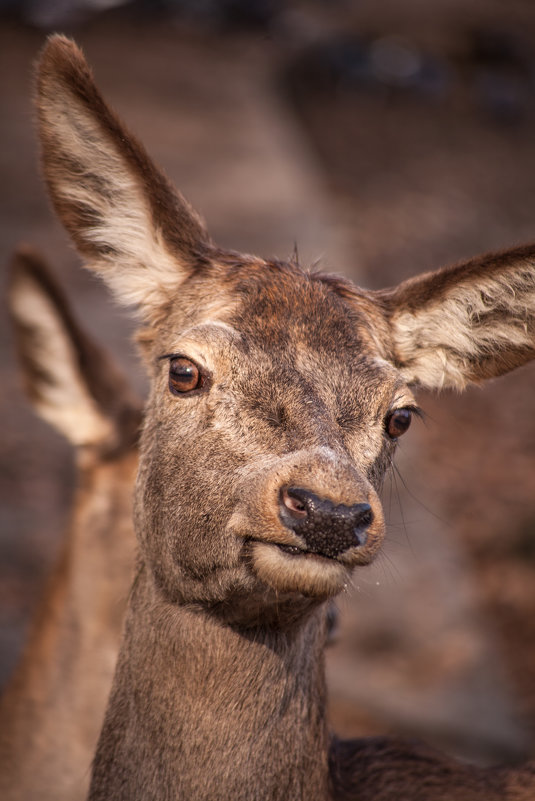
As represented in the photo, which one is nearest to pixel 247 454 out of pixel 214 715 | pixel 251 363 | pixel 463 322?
pixel 251 363

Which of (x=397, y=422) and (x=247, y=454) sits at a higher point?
(x=397, y=422)

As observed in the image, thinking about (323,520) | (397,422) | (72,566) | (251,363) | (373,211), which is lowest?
(72,566)

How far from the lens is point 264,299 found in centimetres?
326

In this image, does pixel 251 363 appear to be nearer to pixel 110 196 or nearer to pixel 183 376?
pixel 183 376

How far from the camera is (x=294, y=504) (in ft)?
8.38

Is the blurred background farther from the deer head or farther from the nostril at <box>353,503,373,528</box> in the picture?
the nostril at <box>353,503,373,528</box>

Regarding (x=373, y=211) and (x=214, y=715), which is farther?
(x=373, y=211)

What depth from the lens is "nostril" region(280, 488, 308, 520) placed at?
100 inches

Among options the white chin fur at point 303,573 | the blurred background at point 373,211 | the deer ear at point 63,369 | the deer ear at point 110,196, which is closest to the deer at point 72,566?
the deer ear at point 63,369

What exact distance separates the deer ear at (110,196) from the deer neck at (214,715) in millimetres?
1262

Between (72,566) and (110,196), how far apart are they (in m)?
2.34


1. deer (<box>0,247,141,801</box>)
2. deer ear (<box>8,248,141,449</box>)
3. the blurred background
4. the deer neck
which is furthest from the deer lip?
deer ear (<box>8,248,141,449</box>)

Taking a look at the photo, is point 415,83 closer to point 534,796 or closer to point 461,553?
point 461,553

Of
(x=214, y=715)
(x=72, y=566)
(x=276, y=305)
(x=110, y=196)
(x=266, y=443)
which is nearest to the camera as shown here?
(x=266, y=443)
